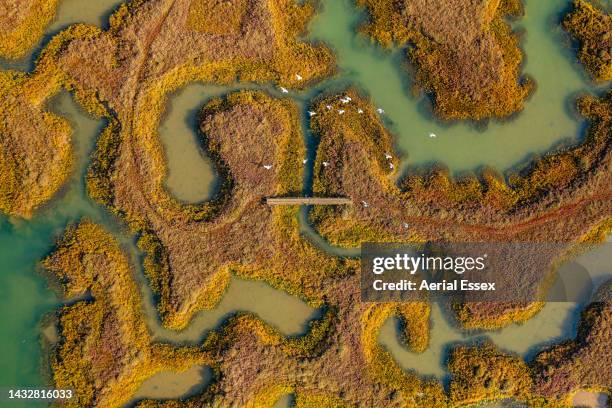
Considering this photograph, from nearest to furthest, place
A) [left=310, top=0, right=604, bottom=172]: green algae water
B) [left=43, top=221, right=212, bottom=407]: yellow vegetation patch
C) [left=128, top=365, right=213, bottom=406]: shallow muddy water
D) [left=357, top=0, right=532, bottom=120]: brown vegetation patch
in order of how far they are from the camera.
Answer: [left=43, top=221, right=212, bottom=407]: yellow vegetation patch
[left=128, top=365, right=213, bottom=406]: shallow muddy water
[left=357, top=0, right=532, bottom=120]: brown vegetation patch
[left=310, top=0, right=604, bottom=172]: green algae water

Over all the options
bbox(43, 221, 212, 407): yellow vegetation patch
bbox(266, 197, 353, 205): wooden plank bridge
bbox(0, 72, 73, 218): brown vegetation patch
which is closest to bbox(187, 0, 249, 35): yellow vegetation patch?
bbox(0, 72, 73, 218): brown vegetation patch

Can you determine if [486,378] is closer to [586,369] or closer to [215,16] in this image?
A: [586,369]

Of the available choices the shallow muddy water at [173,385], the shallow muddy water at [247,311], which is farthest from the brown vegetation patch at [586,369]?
the shallow muddy water at [173,385]

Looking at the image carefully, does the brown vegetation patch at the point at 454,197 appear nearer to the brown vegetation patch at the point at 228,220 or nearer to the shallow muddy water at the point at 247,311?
the brown vegetation patch at the point at 228,220

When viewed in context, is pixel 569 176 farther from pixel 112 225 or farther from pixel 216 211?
pixel 112 225

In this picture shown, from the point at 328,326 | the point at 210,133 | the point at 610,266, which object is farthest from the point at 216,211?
the point at 610,266

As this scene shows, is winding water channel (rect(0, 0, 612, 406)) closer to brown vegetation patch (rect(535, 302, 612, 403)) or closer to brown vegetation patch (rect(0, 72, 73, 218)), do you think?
brown vegetation patch (rect(0, 72, 73, 218))
